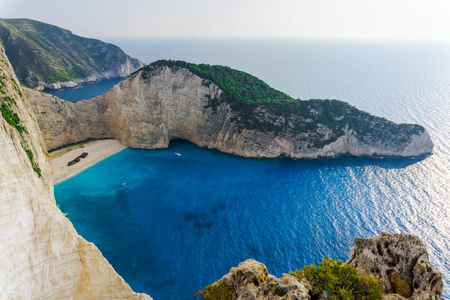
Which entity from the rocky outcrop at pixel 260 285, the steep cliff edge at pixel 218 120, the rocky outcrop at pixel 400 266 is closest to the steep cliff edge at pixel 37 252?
the rocky outcrop at pixel 260 285

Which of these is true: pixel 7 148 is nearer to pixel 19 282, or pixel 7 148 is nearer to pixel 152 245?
pixel 19 282

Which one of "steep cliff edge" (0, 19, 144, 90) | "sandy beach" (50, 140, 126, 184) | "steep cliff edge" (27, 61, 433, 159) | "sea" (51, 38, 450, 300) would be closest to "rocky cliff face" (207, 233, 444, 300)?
"sea" (51, 38, 450, 300)

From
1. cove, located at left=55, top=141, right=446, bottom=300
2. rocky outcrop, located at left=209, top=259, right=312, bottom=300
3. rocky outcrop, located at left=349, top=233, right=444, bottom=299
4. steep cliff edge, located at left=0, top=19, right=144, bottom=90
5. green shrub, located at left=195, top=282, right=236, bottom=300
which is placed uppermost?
steep cliff edge, located at left=0, top=19, right=144, bottom=90

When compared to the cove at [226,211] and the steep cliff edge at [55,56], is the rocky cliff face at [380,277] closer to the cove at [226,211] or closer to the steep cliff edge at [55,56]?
the cove at [226,211]

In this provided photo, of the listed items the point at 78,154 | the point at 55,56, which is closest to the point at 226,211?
the point at 78,154

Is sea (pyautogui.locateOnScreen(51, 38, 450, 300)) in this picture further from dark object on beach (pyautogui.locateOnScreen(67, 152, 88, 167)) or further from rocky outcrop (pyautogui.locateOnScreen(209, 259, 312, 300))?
rocky outcrop (pyautogui.locateOnScreen(209, 259, 312, 300))

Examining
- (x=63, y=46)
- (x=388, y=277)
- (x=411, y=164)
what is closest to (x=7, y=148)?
(x=388, y=277)

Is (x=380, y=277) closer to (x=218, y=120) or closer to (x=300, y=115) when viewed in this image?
(x=300, y=115)
